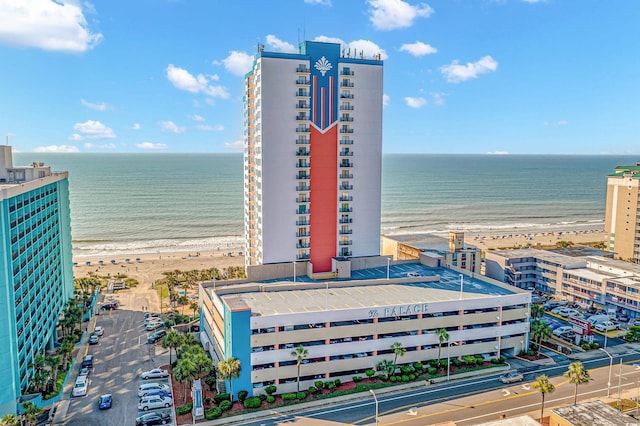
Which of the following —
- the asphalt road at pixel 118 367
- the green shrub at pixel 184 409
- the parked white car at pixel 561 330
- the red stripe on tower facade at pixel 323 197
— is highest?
the red stripe on tower facade at pixel 323 197

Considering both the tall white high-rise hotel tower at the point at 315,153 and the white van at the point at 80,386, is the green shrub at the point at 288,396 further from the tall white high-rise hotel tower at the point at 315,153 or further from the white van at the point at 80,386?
the tall white high-rise hotel tower at the point at 315,153

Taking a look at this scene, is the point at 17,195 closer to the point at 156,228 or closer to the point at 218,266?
the point at 218,266

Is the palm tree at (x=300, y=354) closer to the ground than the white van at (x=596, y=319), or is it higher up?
higher up

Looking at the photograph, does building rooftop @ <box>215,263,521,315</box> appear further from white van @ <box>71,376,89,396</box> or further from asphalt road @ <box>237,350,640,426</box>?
white van @ <box>71,376,89,396</box>

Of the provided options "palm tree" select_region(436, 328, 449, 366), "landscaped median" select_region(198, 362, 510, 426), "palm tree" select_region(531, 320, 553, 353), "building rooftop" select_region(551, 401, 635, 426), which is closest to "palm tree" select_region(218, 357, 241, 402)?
"landscaped median" select_region(198, 362, 510, 426)

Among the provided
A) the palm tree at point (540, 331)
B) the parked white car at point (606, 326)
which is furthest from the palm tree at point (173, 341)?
the parked white car at point (606, 326)
